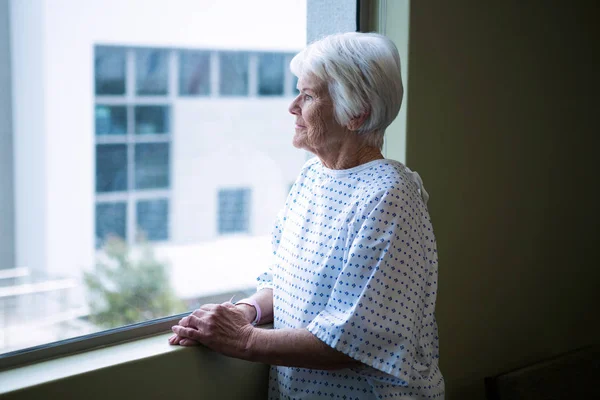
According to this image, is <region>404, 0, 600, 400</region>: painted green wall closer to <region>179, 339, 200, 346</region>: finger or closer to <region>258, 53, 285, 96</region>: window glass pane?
<region>258, 53, 285, 96</region>: window glass pane

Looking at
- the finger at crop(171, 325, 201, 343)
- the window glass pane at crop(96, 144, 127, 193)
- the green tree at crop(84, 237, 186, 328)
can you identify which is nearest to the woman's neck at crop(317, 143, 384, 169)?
the finger at crop(171, 325, 201, 343)

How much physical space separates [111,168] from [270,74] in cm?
70

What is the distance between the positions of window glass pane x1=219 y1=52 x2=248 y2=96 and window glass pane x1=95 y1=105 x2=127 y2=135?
41 cm

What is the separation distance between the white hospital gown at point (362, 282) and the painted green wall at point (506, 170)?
0.49 metres

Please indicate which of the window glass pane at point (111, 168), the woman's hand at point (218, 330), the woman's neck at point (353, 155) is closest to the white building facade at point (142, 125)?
the window glass pane at point (111, 168)

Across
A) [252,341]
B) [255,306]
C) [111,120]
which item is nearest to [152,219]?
[111,120]

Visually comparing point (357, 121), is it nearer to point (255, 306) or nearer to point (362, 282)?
point (362, 282)

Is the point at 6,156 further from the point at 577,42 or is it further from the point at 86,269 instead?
the point at 577,42

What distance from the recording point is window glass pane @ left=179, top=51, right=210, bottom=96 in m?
2.46

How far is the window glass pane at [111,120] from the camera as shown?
7.12ft

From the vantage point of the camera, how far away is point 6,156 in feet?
5.33

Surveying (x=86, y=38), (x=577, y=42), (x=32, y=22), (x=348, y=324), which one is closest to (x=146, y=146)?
(x=86, y=38)

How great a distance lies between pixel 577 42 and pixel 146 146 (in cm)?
170

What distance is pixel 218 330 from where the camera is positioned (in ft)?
5.07
